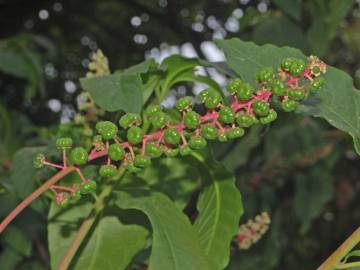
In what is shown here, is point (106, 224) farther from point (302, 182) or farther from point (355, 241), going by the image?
point (302, 182)

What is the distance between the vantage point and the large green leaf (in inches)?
37.1

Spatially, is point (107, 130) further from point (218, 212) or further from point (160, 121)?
point (218, 212)

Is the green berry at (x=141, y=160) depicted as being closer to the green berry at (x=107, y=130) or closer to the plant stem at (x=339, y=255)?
the green berry at (x=107, y=130)

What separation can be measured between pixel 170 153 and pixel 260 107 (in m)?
0.13

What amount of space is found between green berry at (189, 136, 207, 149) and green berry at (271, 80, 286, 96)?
0.11m

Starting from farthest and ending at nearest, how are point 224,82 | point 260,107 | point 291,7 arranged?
1. point 224,82
2. point 291,7
3. point 260,107

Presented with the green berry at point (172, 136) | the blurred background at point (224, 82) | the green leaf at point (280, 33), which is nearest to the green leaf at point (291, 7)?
the blurred background at point (224, 82)

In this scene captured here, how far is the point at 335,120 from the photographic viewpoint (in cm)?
94

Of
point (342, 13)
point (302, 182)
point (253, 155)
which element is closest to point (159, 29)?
point (253, 155)

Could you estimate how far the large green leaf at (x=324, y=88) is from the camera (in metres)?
0.94

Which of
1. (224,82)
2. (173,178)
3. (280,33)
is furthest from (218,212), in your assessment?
(224,82)

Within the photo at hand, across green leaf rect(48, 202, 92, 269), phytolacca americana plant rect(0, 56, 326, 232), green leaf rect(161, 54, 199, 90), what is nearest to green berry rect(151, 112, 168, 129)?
phytolacca americana plant rect(0, 56, 326, 232)

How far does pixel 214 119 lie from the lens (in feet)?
2.75

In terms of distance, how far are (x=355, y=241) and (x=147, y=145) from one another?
1.01 feet
